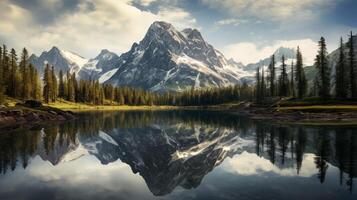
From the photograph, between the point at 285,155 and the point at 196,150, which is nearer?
the point at 285,155

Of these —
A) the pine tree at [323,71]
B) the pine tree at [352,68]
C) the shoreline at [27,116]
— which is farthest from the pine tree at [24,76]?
the pine tree at [352,68]

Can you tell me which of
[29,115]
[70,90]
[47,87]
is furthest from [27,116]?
[70,90]

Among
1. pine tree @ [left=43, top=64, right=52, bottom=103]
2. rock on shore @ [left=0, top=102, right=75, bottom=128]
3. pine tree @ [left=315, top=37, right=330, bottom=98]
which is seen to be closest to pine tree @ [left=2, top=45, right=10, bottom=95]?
pine tree @ [left=43, top=64, right=52, bottom=103]

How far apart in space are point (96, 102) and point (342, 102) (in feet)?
495

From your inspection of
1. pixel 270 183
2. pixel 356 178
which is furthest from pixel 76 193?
pixel 356 178

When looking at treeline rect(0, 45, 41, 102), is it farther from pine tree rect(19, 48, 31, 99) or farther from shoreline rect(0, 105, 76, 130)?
shoreline rect(0, 105, 76, 130)

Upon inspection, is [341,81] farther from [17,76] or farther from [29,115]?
[17,76]

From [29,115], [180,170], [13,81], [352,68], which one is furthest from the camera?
[13,81]

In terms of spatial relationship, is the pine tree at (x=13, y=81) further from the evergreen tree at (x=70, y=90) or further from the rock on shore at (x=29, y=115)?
the evergreen tree at (x=70, y=90)

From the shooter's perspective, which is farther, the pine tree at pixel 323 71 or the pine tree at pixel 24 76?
the pine tree at pixel 24 76

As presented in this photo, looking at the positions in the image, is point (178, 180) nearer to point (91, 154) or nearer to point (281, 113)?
point (91, 154)

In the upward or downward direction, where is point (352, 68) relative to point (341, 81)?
upward

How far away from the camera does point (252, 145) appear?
40.9 m

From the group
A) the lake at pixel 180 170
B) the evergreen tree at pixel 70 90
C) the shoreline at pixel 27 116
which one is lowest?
the lake at pixel 180 170
